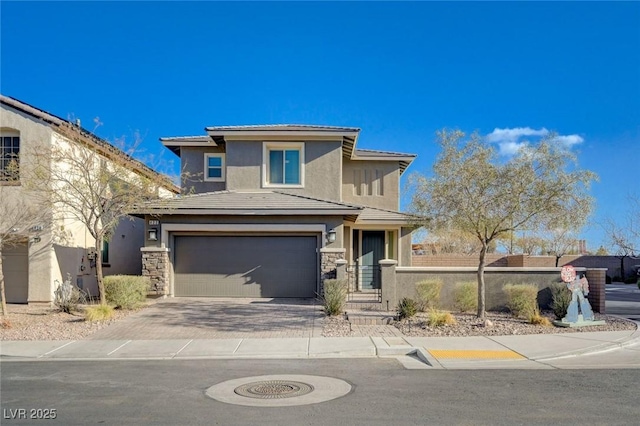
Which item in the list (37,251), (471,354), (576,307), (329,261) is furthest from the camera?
(329,261)

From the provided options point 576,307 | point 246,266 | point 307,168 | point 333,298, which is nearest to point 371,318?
point 333,298

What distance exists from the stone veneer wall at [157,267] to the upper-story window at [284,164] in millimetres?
5121

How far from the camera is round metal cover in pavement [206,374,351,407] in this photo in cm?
777

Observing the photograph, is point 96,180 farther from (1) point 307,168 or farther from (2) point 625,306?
(2) point 625,306

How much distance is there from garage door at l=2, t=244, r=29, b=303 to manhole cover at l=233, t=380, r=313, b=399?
13.5 metres

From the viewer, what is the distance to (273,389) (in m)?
8.46

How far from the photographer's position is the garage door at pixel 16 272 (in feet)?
61.8

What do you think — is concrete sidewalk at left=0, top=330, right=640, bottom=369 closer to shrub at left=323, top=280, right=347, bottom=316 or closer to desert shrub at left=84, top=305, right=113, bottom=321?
desert shrub at left=84, top=305, right=113, bottom=321

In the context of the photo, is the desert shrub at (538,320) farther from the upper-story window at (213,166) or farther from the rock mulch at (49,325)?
the upper-story window at (213,166)

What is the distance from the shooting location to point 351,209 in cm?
1886

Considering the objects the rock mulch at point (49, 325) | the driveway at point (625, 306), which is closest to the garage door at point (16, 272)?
the rock mulch at point (49, 325)

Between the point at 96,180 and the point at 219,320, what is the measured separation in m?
5.28

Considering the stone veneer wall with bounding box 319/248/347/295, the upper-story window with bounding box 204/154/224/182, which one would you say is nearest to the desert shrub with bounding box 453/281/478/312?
the stone veneer wall with bounding box 319/248/347/295

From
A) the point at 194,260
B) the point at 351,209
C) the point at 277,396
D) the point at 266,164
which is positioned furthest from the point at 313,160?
the point at 277,396
